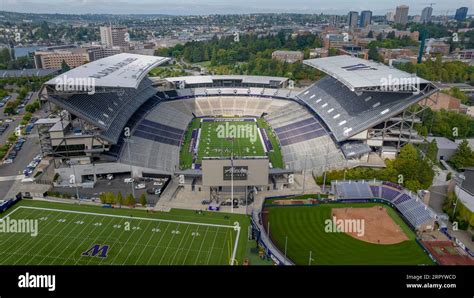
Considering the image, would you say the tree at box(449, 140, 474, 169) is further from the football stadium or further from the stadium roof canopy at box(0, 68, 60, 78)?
the stadium roof canopy at box(0, 68, 60, 78)

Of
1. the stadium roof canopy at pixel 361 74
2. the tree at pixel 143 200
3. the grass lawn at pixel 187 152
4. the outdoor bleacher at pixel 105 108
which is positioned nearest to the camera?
the tree at pixel 143 200

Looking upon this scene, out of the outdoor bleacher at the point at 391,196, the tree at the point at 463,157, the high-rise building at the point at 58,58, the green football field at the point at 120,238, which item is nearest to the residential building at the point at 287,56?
the high-rise building at the point at 58,58

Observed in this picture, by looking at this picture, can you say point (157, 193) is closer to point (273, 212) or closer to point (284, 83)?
point (273, 212)

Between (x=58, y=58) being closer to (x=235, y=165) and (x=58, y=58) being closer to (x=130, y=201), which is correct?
(x=130, y=201)

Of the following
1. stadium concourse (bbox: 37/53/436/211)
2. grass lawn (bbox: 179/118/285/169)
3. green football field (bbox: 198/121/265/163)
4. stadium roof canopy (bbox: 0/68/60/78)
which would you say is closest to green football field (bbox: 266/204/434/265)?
stadium concourse (bbox: 37/53/436/211)

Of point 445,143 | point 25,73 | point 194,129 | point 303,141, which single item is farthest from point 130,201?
point 25,73

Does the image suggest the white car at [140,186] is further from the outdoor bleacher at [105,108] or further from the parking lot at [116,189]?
the outdoor bleacher at [105,108]
